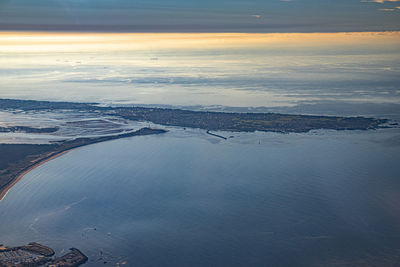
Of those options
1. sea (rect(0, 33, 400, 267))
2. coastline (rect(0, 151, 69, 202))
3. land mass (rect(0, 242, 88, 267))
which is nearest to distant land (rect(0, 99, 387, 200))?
coastline (rect(0, 151, 69, 202))

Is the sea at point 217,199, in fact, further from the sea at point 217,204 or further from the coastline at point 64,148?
the coastline at point 64,148

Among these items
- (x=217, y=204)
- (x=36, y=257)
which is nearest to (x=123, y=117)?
(x=217, y=204)

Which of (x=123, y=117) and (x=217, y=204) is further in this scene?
(x=123, y=117)

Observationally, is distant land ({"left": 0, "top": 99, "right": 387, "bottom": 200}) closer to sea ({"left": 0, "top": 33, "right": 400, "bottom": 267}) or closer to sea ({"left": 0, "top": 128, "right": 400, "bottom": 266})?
sea ({"left": 0, "top": 33, "right": 400, "bottom": 267})

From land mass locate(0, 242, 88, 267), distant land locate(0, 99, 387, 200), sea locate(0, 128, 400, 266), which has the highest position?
distant land locate(0, 99, 387, 200)

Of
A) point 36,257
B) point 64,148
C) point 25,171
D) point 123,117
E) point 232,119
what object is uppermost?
point 232,119

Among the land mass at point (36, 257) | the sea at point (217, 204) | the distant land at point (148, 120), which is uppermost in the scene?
the distant land at point (148, 120)

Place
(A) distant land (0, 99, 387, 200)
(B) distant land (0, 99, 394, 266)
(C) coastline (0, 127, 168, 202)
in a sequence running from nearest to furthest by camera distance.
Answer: (C) coastline (0, 127, 168, 202), (B) distant land (0, 99, 394, 266), (A) distant land (0, 99, 387, 200)

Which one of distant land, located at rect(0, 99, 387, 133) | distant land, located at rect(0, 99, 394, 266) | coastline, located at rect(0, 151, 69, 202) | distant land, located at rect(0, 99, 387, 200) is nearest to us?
coastline, located at rect(0, 151, 69, 202)

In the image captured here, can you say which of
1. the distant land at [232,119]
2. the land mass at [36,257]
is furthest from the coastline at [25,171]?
the distant land at [232,119]

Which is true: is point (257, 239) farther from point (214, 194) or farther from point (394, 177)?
point (394, 177)

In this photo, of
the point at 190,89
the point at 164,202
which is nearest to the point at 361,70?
the point at 190,89

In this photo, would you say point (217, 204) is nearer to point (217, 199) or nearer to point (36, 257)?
point (217, 199)

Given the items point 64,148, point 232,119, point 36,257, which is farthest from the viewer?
point 232,119
